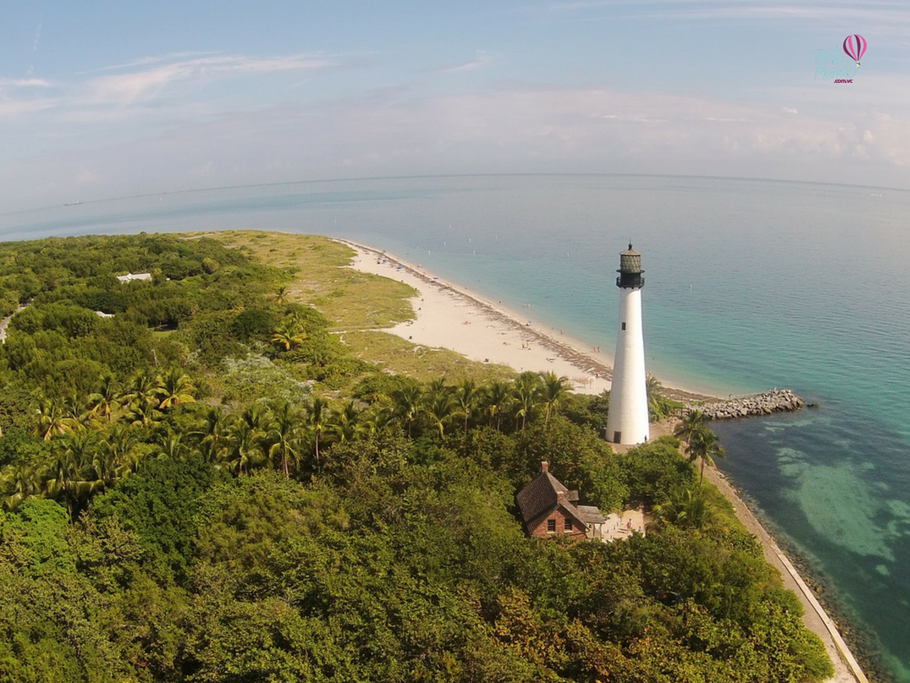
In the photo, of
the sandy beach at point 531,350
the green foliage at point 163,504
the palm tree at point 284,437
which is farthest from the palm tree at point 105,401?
the sandy beach at point 531,350

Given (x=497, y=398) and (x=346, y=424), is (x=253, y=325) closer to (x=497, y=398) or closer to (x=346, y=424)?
(x=346, y=424)

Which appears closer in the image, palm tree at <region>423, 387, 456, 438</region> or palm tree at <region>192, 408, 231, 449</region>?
palm tree at <region>192, 408, 231, 449</region>

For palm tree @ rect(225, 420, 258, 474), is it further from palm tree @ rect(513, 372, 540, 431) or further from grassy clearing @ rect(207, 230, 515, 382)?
grassy clearing @ rect(207, 230, 515, 382)

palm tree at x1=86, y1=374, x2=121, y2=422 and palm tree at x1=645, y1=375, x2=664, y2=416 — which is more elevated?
palm tree at x1=86, y1=374, x2=121, y2=422

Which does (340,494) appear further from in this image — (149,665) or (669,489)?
(669,489)

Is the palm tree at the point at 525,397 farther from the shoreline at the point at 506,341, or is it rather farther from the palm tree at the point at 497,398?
the shoreline at the point at 506,341

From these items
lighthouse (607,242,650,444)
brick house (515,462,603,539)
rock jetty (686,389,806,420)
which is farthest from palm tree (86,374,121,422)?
rock jetty (686,389,806,420)

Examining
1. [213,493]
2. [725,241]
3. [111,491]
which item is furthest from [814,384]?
[725,241]
